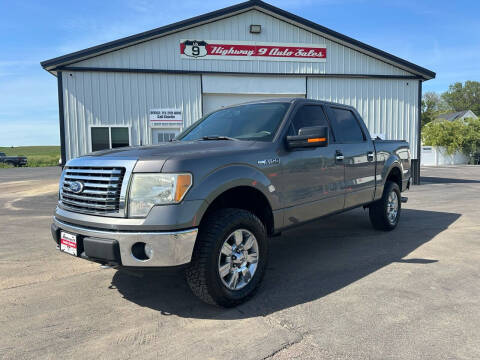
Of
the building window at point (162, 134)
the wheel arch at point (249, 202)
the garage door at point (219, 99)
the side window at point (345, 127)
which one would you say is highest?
the garage door at point (219, 99)

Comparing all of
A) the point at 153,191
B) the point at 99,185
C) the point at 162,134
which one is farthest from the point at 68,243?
the point at 162,134

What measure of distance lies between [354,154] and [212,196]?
107 inches

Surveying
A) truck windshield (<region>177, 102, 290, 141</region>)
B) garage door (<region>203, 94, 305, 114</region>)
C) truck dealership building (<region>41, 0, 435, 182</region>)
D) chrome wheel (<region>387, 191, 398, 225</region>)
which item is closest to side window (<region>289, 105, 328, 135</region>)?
truck windshield (<region>177, 102, 290, 141</region>)

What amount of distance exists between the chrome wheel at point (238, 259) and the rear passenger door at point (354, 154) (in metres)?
1.89

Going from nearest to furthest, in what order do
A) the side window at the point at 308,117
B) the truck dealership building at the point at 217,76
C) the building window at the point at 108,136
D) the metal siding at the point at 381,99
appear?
the side window at the point at 308,117
the truck dealership building at the point at 217,76
the building window at the point at 108,136
the metal siding at the point at 381,99

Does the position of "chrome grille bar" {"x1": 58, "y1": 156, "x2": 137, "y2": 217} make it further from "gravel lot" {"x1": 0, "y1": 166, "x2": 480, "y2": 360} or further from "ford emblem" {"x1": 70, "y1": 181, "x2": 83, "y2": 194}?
"gravel lot" {"x1": 0, "y1": 166, "x2": 480, "y2": 360}

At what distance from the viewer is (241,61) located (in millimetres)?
12781

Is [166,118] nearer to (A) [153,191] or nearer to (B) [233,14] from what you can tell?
(B) [233,14]

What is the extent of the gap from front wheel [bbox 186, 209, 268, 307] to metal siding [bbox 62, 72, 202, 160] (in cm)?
945

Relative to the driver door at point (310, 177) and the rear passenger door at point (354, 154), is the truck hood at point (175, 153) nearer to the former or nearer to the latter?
the driver door at point (310, 177)

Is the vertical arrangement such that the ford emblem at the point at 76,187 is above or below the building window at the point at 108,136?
below

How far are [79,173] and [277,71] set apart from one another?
430 inches

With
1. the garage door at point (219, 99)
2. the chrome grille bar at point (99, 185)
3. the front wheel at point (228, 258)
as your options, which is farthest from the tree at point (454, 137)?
the chrome grille bar at point (99, 185)

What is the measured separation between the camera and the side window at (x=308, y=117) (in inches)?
166
